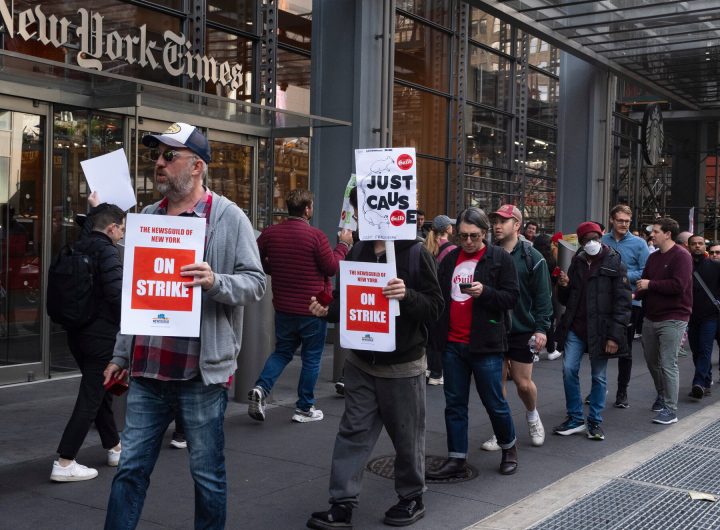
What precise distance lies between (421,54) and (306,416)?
1068 centimetres

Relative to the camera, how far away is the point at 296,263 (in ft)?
25.7

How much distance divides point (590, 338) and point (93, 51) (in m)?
6.43

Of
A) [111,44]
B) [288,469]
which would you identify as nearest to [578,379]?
[288,469]

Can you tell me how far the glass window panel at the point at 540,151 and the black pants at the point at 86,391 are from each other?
16739 mm

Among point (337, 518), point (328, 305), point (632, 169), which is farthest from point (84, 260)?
point (632, 169)

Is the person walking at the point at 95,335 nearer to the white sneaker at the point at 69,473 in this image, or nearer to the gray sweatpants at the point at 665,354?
the white sneaker at the point at 69,473

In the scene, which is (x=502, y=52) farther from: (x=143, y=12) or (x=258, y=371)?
(x=258, y=371)

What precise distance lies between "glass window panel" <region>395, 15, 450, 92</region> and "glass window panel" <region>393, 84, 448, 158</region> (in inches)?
10.8

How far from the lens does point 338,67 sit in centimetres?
1355

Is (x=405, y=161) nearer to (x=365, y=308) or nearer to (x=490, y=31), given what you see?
(x=365, y=308)

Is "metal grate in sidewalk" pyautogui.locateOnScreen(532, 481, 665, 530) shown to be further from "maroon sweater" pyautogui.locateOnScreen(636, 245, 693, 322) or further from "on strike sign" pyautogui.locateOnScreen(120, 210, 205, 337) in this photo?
"maroon sweater" pyautogui.locateOnScreen(636, 245, 693, 322)

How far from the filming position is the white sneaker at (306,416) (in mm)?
7906

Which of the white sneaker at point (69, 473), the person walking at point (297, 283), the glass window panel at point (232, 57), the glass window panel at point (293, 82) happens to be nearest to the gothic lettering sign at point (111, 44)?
the glass window panel at point (232, 57)

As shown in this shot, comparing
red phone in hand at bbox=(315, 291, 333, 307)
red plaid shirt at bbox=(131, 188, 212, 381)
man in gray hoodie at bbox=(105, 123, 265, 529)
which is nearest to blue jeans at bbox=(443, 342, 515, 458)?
red phone in hand at bbox=(315, 291, 333, 307)
